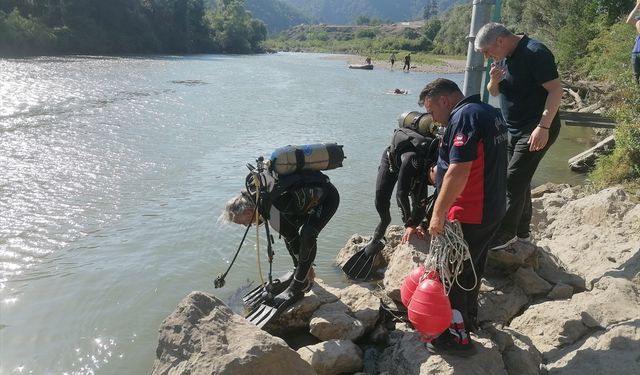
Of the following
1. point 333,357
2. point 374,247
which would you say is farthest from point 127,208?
point 333,357

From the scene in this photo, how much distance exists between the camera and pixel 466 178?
3.12m

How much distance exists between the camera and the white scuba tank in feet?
13.4

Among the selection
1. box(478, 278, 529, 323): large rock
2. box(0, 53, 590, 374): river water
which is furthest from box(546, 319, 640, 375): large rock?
box(0, 53, 590, 374): river water

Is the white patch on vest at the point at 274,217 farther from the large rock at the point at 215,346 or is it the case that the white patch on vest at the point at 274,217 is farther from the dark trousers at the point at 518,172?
the dark trousers at the point at 518,172

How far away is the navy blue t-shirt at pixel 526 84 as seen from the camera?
4.17 meters

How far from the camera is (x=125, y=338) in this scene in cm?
457

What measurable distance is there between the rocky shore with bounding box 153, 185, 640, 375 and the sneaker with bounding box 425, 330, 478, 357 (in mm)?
38

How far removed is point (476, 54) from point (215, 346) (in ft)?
10.5

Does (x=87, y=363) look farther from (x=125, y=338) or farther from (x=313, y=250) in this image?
(x=313, y=250)

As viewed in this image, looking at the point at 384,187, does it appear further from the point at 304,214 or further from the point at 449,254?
the point at 449,254

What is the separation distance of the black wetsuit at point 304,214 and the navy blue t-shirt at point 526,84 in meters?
1.69

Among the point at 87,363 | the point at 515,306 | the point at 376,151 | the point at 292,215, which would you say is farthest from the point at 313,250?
the point at 376,151

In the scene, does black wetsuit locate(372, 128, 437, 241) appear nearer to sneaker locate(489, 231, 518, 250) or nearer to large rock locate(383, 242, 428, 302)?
large rock locate(383, 242, 428, 302)

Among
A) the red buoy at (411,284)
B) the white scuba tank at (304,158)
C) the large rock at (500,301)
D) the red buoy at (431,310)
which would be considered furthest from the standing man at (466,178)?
the white scuba tank at (304,158)
